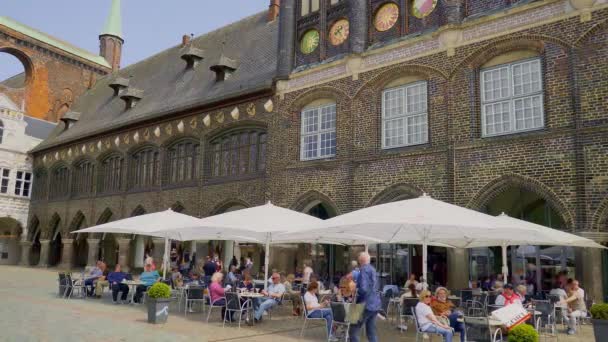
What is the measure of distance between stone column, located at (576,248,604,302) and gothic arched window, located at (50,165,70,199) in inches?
1119

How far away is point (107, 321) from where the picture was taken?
1056cm

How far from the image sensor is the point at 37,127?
1516 inches

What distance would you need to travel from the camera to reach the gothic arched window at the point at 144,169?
2583 centimetres

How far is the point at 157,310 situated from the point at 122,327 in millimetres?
777

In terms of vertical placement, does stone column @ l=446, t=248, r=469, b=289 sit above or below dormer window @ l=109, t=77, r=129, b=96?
below

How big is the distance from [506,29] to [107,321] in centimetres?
1212

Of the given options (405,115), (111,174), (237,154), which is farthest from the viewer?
(111,174)

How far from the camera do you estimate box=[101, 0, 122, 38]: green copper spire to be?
48594 millimetres

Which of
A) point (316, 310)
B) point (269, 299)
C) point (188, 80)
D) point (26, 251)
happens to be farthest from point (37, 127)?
point (316, 310)

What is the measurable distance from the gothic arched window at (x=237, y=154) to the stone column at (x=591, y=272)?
1167 cm

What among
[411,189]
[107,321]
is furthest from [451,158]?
[107,321]

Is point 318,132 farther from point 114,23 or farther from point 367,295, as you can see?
point 114,23

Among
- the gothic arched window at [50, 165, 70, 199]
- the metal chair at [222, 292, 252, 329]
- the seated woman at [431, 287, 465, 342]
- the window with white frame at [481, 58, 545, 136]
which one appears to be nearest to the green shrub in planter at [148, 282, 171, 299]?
the metal chair at [222, 292, 252, 329]

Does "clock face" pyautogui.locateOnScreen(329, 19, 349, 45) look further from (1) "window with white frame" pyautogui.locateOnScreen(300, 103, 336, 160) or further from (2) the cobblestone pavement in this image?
(2) the cobblestone pavement
